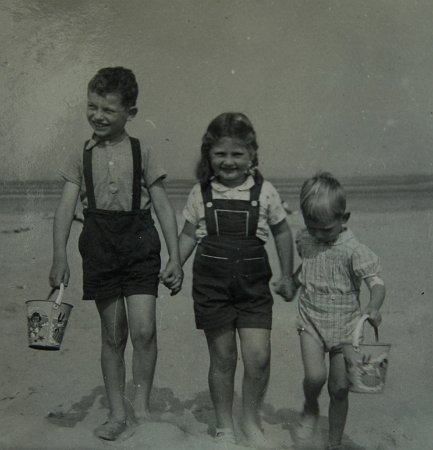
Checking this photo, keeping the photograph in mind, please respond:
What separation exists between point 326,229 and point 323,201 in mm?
141

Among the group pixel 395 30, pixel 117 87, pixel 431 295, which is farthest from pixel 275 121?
pixel 117 87

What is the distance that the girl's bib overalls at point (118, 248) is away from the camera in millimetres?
3434

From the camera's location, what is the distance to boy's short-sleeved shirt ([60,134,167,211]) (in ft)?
11.3

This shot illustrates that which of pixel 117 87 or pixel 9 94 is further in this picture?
pixel 9 94

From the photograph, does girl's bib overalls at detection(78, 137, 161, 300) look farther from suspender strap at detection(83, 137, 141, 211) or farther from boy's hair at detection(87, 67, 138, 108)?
boy's hair at detection(87, 67, 138, 108)

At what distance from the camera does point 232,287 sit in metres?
3.35

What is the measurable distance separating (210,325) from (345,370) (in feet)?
2.07

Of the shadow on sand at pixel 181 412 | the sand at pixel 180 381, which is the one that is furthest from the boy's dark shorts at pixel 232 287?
the shadow on sand at pixel 181 412

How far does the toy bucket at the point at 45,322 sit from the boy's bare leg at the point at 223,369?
677 mm

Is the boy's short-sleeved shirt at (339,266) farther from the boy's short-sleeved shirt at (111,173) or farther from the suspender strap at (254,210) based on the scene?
the boy's short-sleeved shirt at (111,173)

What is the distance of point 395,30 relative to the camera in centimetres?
671

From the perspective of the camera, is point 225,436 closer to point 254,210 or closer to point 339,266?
point 339,266

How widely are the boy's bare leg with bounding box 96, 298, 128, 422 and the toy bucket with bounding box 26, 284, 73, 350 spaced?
0.28 metres

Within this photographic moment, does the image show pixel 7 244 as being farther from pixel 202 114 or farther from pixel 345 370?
pixel 345 370
